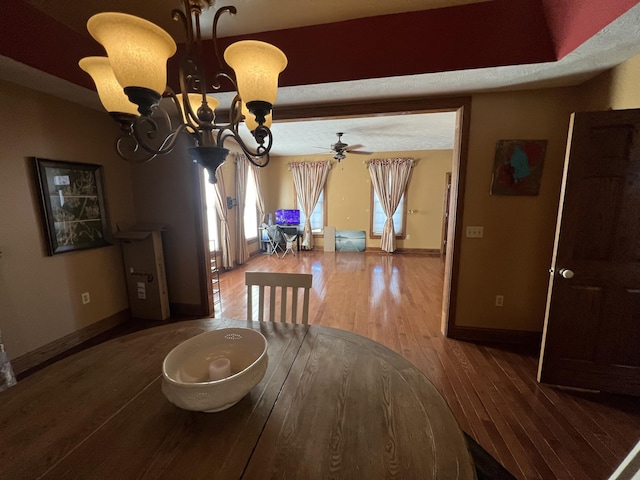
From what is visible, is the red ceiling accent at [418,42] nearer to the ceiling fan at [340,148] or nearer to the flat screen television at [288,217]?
the ceiling fan at [340,148]

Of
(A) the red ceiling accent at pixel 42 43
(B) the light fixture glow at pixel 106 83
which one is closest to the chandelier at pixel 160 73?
(B) the light fixture glow at pixel 106 83

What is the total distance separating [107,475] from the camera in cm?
64

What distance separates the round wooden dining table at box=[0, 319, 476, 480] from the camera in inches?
26.1

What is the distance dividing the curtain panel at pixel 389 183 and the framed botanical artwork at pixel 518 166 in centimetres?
382

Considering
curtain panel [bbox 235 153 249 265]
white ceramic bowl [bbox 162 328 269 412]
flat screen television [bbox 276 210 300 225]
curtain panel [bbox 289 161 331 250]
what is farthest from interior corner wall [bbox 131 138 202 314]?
curtain panel [bbox 289 161 331 250]

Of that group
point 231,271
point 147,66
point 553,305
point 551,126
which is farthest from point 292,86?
point 231,271

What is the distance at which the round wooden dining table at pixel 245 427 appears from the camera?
664mm

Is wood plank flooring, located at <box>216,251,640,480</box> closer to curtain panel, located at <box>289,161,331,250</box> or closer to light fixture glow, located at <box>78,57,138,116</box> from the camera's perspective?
light fixture glow, located at <box>78,57,138,116</box>

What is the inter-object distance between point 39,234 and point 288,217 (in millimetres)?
4697

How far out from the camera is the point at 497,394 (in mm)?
1861

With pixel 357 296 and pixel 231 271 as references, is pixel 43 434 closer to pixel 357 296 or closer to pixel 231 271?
pixel 357 296

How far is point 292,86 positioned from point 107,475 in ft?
7.35

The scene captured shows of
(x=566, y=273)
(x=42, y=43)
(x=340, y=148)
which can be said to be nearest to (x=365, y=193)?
(x=340, y=148)

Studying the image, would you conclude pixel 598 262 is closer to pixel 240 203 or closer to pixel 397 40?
pixel 397 40
